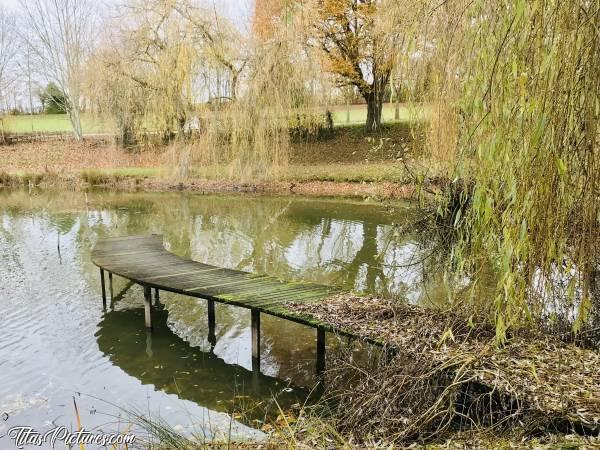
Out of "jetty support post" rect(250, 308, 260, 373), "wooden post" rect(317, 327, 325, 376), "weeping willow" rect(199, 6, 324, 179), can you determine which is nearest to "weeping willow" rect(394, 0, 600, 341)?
"wooden post" rect(317, 327, 325, 376)

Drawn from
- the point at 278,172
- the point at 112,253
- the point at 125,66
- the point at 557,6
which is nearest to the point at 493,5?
the point at 557,6

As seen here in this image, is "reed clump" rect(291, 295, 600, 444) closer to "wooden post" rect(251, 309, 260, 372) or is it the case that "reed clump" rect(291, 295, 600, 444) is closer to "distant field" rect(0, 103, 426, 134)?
"wooden post" rect(251, 309, 260, 372)

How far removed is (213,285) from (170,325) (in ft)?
3.38

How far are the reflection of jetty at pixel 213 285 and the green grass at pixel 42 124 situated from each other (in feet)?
78.4

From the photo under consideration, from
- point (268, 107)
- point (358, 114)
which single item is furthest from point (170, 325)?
point (358, 114)

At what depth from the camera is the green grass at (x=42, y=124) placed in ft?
110

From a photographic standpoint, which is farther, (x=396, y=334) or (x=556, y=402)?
(x=396, y=334)

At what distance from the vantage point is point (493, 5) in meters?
3.71

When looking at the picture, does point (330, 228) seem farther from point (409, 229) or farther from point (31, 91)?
point (31, 91)

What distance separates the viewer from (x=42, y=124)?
3925cm

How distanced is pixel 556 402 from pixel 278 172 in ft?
51.1

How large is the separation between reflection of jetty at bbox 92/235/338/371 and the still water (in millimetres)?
424

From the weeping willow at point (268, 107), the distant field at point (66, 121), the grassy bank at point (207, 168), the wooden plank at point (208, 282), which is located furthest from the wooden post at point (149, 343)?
the distant field at point (66, 121)

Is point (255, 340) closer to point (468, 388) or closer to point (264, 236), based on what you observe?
point (468, 388)
